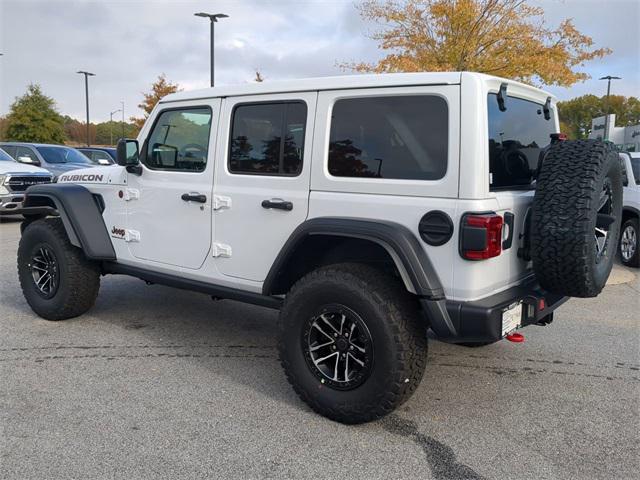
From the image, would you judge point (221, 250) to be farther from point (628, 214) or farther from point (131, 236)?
point (628, 214)

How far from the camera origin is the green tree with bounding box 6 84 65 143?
37.3 meters

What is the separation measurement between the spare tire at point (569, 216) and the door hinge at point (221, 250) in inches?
76.8

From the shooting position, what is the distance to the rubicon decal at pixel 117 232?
451 centimetres

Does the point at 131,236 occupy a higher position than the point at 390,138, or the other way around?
the point at 390,138

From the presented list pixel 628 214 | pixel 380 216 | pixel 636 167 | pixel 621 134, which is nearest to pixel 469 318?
pixel 380 216

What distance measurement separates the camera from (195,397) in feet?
11.4

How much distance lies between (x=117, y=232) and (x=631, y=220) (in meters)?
7.20

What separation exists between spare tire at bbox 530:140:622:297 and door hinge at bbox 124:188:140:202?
9.65ft

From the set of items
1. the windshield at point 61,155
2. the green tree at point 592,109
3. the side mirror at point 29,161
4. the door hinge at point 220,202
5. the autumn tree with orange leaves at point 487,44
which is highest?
the green tree at point 592,109

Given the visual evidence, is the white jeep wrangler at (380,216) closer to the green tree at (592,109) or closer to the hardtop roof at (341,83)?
the hardtop roof at (341,83)

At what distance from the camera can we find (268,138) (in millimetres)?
3639

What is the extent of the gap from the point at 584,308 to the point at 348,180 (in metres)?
3.89

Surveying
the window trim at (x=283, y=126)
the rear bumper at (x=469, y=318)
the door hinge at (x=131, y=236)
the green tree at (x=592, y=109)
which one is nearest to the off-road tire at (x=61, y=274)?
the door hinge at (x=131, y=236)

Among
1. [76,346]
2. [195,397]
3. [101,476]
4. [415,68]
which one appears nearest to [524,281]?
[195,397]
